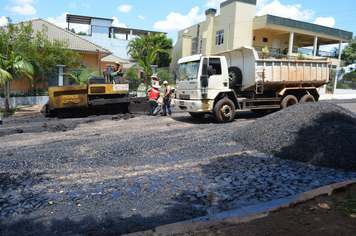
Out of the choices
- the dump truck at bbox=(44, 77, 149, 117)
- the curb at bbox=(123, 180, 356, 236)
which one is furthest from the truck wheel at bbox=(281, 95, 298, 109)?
the curb at bbox=(123, 180, 356, 236)

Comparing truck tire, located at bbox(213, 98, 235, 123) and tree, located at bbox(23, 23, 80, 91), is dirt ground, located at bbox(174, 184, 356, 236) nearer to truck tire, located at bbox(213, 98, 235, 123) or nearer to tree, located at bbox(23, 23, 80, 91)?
truck tire, located at bbox(213, 98, 235, 123)

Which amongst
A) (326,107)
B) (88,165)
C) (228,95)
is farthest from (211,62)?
(88,165)

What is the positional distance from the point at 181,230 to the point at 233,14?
87.8 feet

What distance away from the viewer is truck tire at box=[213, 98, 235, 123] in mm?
10383

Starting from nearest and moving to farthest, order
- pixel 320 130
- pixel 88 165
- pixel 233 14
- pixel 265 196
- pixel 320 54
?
pixel 265 196 → pixel 88 165 → pixel 320 130 → pixel 233 14 → pixel 320 54

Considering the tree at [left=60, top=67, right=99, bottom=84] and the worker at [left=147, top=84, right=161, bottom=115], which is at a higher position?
the tree at [left=60, top=67, right=99, bottom=84]

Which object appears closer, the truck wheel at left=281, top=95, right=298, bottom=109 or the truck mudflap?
the truck mudflap

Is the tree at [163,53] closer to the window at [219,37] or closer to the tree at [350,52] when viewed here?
the window at [219,37]

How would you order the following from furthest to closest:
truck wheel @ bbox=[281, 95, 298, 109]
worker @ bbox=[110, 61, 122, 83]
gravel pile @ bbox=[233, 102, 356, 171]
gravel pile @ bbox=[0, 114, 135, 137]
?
worker @ bbox=[110, 61, 122, 83] < truck wheel @ bbox=[281, 95, 298, 109] < gravel pile @ bbox=[0, 114, 135, 137] < gravel pile @ bbox=[233, 102, 356, 171]

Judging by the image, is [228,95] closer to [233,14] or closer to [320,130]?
[320,130]

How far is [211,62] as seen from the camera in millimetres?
10359

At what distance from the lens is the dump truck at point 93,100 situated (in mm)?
11781

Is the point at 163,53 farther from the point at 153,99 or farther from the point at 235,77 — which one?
the point at 235,77

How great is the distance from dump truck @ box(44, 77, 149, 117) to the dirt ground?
9.79 m
